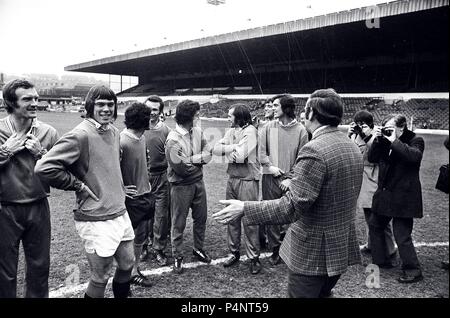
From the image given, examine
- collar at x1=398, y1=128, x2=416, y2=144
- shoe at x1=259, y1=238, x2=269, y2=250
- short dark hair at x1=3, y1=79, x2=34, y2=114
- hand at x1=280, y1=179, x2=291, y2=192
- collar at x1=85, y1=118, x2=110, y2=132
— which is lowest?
shoe at x1=259, y1=238, x2=269, y2=250

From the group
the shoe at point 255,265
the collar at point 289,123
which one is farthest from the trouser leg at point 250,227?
the collar at point 289,123

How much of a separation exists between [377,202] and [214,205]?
330 cm

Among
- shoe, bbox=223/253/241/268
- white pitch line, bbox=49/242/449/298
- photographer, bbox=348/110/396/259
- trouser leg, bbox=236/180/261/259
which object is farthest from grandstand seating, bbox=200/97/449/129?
shoe, bbox=223/253/241/268

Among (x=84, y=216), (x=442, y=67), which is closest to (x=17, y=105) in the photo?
(x=84, y=216)

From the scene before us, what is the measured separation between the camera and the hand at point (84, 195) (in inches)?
106

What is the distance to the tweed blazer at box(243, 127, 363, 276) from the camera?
221 centimetres

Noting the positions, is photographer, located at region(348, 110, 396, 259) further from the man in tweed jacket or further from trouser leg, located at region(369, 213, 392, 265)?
the man in tweed jacket

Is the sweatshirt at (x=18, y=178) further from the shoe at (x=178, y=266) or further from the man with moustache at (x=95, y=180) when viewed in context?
the shoe at (x=178, y=266)

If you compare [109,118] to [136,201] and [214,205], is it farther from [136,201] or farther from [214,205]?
[214,205]

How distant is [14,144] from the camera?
272 cm

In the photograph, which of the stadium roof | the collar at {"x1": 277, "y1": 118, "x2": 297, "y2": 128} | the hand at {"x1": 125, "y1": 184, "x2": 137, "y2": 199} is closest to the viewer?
the hand at {"x1": 125, "y1": 184, "x2": 137, "y2": 199}

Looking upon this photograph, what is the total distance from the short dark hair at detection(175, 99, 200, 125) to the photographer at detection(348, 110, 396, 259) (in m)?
2.06
